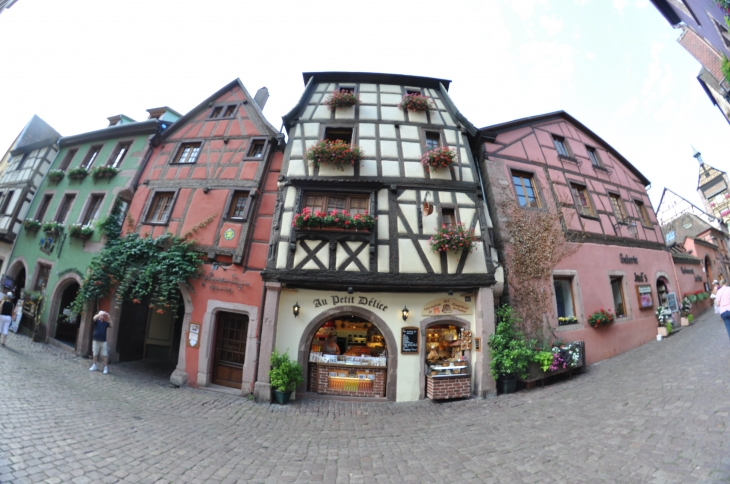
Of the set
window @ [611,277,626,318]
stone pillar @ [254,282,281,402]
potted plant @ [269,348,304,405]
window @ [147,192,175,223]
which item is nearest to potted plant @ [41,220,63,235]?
window @ [147,192,175,223]

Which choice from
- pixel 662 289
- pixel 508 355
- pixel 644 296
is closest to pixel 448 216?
pixel 508 355

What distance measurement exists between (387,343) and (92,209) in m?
12.8

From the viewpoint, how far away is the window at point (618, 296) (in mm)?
10219

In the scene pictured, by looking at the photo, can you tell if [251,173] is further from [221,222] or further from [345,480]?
[345,480]

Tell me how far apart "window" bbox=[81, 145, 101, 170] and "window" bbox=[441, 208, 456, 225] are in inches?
602

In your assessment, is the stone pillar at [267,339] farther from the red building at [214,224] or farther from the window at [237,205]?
the window at [237,205]

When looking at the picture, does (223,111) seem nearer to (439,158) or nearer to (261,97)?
(261,97)

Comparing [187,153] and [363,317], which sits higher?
[187,153]

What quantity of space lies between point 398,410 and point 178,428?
451 cm

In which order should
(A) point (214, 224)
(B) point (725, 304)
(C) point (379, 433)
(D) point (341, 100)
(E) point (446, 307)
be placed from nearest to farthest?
1. (C) point (379, 433)
2. (B) point (725, 304)
3. (E) point (446, 307)
4. (A) point (214, 224)
5. (D) point (341, 100)

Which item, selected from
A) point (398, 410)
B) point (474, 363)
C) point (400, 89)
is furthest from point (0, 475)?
point (400, 89)

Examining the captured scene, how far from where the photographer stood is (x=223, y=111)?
1135 cm

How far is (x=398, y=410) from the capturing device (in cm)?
677

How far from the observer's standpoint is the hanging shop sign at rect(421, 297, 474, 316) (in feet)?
26.2
